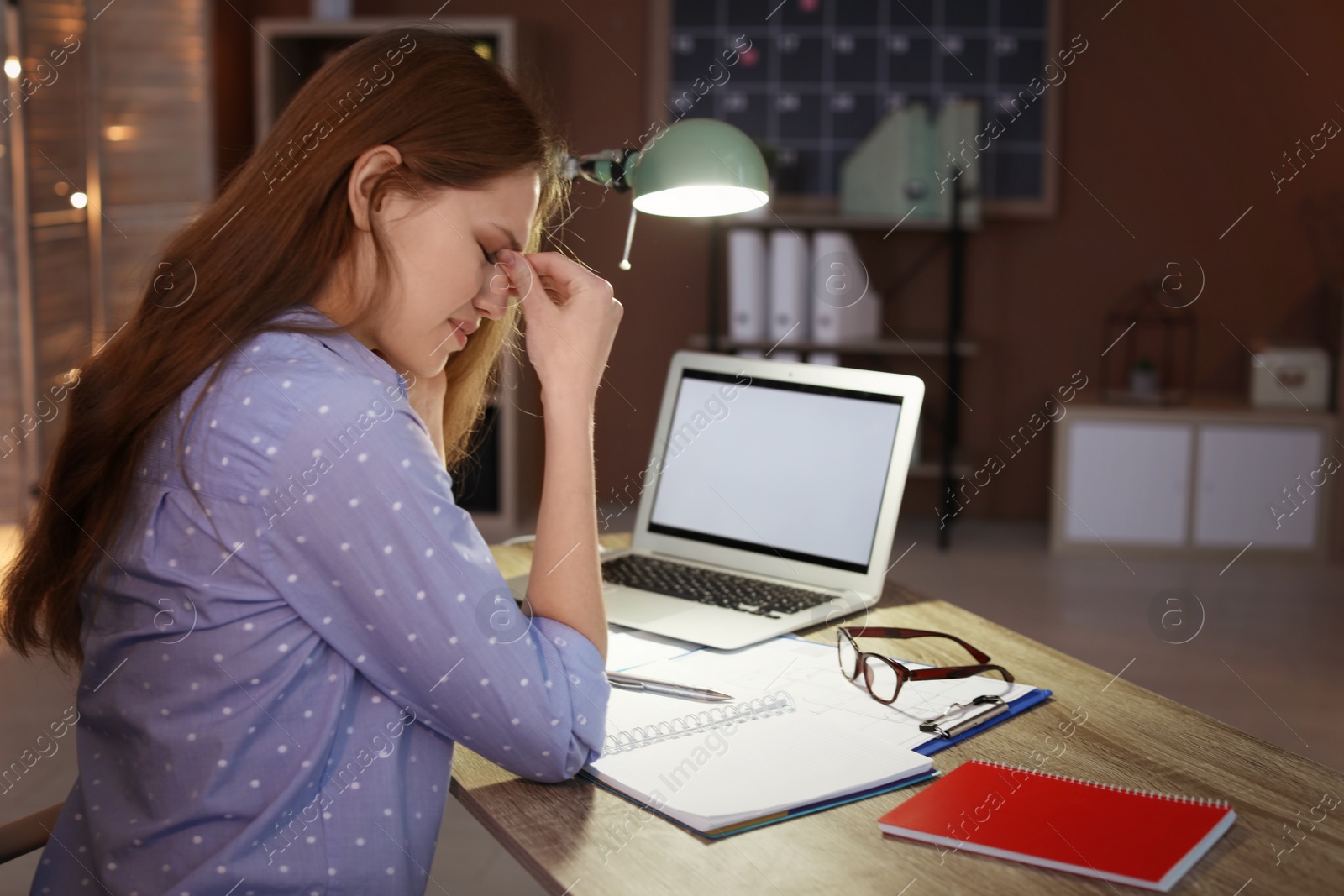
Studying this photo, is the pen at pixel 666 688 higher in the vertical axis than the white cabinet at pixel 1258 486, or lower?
higher

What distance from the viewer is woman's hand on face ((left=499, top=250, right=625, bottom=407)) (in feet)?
3.66

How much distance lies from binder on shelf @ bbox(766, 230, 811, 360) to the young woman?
298 centimetres

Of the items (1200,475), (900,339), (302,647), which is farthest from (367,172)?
(1200,475)

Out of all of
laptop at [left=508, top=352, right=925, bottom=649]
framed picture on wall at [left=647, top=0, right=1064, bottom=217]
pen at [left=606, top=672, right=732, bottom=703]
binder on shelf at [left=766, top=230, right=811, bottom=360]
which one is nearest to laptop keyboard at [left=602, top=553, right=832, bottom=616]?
laptop at [left=508, top=352, right=925, bottom=649]

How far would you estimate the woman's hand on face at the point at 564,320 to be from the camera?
111 centimetres

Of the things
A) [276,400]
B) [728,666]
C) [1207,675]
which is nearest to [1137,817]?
[728,666]

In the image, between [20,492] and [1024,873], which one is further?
[20,492]

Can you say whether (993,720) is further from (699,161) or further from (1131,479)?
(1131,479)

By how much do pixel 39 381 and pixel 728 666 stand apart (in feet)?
11.3

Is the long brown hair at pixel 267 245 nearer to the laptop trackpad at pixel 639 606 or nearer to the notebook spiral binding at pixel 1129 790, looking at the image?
the laptop trackpad at pixel 639 606

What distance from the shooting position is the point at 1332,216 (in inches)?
166

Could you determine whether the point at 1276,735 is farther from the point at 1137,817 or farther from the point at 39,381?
the point at 39,381

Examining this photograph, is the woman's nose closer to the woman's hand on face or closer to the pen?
the woman's hand on face

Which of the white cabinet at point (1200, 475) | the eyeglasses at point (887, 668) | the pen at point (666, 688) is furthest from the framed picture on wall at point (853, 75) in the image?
the pen at point (666, 688)
